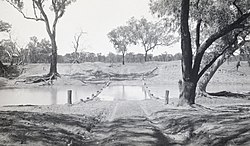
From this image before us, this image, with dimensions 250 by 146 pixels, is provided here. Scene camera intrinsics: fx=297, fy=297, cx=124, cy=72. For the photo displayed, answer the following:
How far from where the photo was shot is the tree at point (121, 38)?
301ft

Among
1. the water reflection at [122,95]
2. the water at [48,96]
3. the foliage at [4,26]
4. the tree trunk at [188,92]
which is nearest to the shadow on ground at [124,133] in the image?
the tree trunk at [188,92]

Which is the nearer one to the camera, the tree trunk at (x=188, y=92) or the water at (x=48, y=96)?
the tree trunk at (x=188, y=92)

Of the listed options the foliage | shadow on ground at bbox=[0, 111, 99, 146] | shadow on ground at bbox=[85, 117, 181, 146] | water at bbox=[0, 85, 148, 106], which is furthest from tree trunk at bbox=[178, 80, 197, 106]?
the foliage

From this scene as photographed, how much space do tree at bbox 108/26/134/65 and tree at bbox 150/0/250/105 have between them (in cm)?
6816

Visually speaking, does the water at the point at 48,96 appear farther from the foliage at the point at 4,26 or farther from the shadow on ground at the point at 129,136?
the foliage at the point at 4,26

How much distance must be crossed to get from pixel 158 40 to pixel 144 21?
7196 millimetres

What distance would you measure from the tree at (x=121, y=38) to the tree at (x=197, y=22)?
68159 millimetres

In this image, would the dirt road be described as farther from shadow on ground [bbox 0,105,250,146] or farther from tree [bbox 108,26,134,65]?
tree [bbox 108,26,134,65]

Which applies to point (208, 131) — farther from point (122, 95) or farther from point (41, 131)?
point (122, 95)

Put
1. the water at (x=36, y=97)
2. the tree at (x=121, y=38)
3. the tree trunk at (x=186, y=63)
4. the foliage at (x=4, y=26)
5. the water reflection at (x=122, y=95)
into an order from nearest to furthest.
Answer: the tree trunk at (x=186, y=63) → the water at (x=36, y=97) → the water reflection at (x=122, y=95) → the foliage at (x=4, y=26) → the tree at (x=121, y=38)

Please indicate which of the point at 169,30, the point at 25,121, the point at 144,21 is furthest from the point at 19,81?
the point at 144,21

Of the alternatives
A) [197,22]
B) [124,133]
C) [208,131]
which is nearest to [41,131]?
[124,133]

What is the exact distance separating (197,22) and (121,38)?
243 feet

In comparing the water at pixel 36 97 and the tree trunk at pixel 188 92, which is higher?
the tree trunk at pixel 188 92
